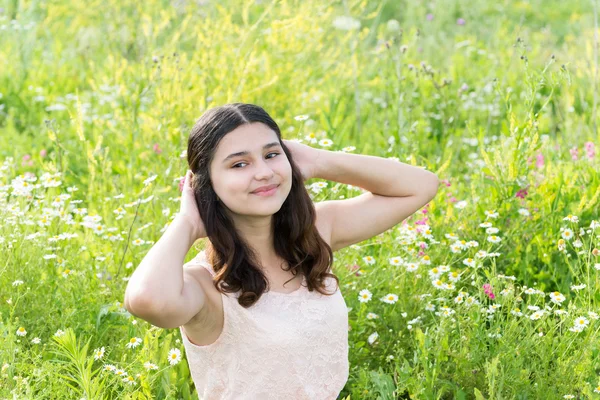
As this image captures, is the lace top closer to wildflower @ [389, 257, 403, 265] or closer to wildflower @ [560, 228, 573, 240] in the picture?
wildflower @ [389, 257, 403, 265]

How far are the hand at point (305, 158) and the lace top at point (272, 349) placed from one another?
32cm

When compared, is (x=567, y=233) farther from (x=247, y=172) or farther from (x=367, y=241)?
(x=247, y=172)

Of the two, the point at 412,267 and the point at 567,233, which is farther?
the point at 567,233

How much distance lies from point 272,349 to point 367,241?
53.3 inches

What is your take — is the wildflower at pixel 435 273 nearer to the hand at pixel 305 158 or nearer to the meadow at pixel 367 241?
the meadow at pixel 367 241

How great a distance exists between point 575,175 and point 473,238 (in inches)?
25.8

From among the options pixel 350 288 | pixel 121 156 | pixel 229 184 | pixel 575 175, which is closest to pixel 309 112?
pixel 121 156

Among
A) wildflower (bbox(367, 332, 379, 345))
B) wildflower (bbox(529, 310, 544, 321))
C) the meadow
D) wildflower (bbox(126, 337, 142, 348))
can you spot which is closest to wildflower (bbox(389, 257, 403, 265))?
the meadow

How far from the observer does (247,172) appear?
7.20 ft

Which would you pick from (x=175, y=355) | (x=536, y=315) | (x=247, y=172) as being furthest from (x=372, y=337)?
(x=247, y=172)

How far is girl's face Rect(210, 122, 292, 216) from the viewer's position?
2.19 metres

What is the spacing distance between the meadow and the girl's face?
55 cm

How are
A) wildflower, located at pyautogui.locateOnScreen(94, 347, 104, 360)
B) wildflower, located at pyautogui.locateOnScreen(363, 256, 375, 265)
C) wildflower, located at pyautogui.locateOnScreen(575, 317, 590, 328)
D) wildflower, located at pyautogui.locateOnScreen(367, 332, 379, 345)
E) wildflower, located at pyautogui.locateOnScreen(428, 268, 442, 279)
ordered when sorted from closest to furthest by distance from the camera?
wildflower, located at pyautogui.locateOnScreen(94, 347, 104, 360), wildflower, located at pyautogui.locateOnScreen(575, 317, 590, 328), wildflower, located at pyautogui.locateOnScreen(367, 332, 379, 345), wildflower, located at pyautogui.locateOnScreen(428, 268, 442, 279), wildflower, located at pyautogui.locateOnScreen(363, 256, 375, 265)

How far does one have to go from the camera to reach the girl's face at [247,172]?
7.18 ft
